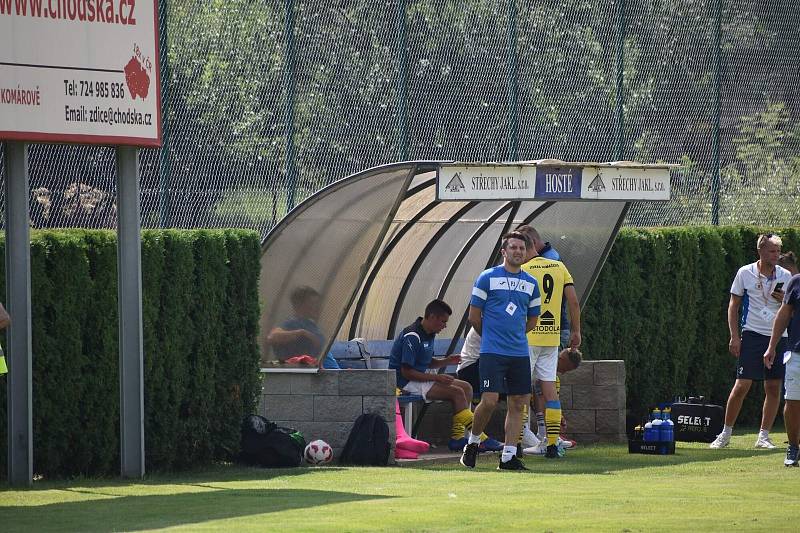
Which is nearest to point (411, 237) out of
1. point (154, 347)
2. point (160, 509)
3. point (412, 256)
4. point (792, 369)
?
point (412, 256)

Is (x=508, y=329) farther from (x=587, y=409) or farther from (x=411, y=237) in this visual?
(x=411, y=237)

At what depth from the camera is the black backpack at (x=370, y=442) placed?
13.4m

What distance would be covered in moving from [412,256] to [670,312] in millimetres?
3652

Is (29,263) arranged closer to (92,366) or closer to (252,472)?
(92,366)

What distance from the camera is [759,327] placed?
15391 mm

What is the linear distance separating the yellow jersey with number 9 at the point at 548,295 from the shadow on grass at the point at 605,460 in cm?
105

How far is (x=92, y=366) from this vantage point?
12273 millimetres

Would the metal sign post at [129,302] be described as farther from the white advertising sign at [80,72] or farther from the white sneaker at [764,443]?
the white sneaker at [764,443]

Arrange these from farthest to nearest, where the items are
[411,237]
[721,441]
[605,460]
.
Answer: [411,237] → [721,441] → [605,460]

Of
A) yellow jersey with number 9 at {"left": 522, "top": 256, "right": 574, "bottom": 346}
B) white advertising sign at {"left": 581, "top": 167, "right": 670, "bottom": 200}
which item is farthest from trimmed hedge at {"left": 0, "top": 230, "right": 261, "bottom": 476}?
white advertising sign at {"left": 581, "top": 167, "right": 670, "bottom": 200}

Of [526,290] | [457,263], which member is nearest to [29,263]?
[526,290]

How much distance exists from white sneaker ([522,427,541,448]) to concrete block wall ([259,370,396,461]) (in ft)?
5.47

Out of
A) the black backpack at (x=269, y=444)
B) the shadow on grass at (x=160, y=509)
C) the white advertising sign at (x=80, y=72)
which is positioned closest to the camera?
the shadow on grass at (x=160, y=509)

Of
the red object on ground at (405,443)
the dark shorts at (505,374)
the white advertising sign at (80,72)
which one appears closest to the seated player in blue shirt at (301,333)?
the red object on ground at (405,443)
